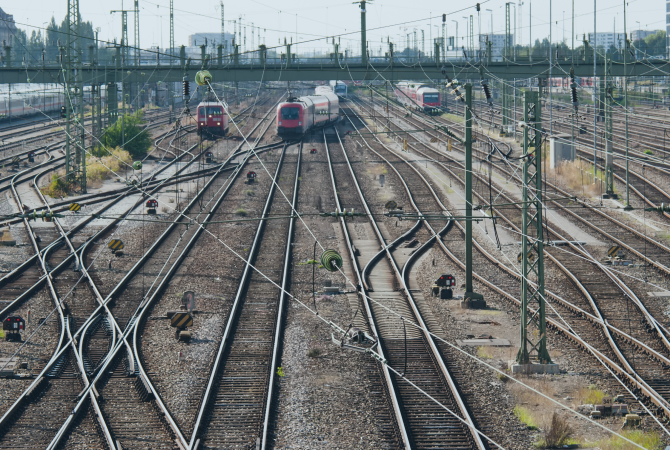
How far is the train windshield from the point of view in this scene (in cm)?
5509

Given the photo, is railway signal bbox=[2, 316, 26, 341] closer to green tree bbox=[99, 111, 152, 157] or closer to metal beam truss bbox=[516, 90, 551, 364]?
metal beam truss bbox=[516, 90, 551, 364]

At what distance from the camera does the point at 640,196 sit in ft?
112

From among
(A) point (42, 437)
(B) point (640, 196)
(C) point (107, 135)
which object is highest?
(C) point (107, 135)

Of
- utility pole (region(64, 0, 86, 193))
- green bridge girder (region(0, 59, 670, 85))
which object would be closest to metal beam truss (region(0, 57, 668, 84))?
green bridge girder (region(0, 59, 670, 85))

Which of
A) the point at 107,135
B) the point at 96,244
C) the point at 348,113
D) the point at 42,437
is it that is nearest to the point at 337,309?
the point at 42,437

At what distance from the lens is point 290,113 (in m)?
55.2

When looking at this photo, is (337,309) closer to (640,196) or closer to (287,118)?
(640,196)

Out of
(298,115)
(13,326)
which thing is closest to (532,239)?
(13,326)

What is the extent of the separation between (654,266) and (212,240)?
13.9m

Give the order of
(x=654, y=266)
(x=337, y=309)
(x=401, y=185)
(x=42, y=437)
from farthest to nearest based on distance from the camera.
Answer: (x=401, y=185) < (x=654, y=266) < (x=337, y=309) < (x=42, y=437)

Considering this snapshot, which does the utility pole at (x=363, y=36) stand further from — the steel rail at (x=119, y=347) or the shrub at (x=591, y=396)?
the shrub at (x=591, y=396)

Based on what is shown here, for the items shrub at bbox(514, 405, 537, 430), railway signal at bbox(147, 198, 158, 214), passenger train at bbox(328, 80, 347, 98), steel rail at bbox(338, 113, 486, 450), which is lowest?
shrub at bbox(514, 405, 537, 430)

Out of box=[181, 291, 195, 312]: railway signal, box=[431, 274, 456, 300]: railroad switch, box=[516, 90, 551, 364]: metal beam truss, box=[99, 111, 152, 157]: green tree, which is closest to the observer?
box=[516, 90, 551, 364]: metal beam truss

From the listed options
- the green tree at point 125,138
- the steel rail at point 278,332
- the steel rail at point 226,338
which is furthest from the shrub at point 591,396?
the green tree at point 125,138
